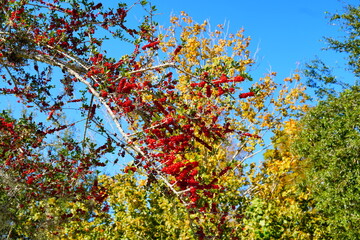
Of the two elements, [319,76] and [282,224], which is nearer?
[282,224]

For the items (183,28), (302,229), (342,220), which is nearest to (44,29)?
(302,229)

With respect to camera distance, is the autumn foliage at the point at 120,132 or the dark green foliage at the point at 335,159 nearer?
the autumn foliage at the point at 120,132

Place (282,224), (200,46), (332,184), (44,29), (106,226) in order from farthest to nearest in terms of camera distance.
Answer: (200,46), (332,184), (106,226), (282,224), (44,29)

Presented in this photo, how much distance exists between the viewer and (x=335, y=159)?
11648mm

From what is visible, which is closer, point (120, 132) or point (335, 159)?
point (120, 132)

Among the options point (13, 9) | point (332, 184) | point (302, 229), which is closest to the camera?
point (13, 9)

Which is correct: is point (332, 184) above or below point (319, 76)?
below

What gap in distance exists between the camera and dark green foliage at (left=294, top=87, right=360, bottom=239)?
10.7 metres

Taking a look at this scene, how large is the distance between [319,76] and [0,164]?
16146mm

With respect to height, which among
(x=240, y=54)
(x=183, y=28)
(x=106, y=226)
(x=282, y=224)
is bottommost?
(x=282, y=224)

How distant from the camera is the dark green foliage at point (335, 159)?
10664 mm

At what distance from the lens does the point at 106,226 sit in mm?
10094

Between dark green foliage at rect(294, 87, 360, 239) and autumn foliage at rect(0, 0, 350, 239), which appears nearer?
autumn foliage at rect(0, 0, 350, 239)

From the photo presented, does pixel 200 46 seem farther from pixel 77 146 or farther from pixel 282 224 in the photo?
pixel 77 146
